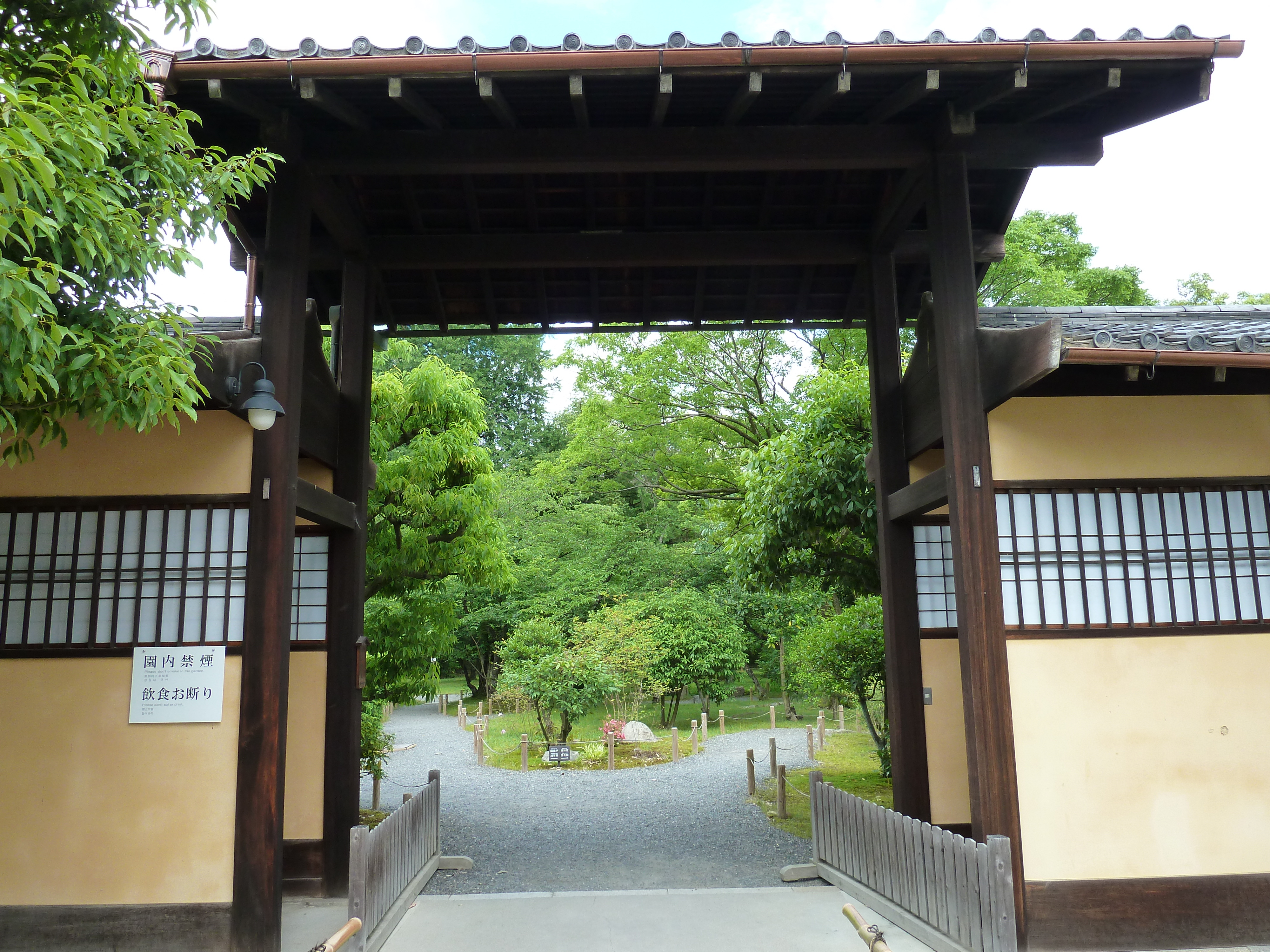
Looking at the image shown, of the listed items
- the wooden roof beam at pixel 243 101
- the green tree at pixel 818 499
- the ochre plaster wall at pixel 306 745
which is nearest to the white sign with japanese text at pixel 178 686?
the ochre plaster wall at pixel 306 745

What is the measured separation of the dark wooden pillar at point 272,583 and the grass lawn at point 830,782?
17.2 feet

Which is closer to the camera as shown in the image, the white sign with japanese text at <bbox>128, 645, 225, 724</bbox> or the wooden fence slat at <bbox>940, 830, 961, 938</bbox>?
the wooden fence slat at <bbox>940, 830, 961, 938</bbox>

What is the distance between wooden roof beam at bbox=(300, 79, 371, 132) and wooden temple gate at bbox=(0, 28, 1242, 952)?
2 centimetres

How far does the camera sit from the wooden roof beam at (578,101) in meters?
5.39

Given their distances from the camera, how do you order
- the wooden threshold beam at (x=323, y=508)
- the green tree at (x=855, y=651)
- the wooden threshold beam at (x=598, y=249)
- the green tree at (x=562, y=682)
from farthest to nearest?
the green tree at (x=562, y=682) → the green tree at (x=855, y=651) → the wooden threshold beam at (x=598, y=249) → the wooden threshold beam at (x=323, y=508)

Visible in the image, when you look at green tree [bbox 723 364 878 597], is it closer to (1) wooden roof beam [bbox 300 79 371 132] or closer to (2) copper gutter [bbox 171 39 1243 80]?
(2) copper gutter [bbox 171 39 1243 80]

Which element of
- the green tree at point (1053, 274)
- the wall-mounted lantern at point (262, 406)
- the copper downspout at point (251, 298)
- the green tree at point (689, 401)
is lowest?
the wall-mounted lantern at point (262, 406)

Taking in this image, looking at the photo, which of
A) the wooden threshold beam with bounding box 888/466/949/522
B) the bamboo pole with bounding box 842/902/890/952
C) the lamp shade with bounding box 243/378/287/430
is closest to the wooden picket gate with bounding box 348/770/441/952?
the lamp shade with bounding box 243/378/287/430

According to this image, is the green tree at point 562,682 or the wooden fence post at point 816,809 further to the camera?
the green tree at point 562,682

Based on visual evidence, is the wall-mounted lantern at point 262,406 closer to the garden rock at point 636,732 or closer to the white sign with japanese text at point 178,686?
the white sign with japanese text at point 178,686

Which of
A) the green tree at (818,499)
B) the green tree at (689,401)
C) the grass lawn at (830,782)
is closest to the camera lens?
the green tree at (818,499)

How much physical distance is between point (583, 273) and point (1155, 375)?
17.2 feet

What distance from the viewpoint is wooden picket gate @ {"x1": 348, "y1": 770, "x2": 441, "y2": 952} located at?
17.6 feet

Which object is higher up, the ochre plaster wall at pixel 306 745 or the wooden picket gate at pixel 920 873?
the ochre plaster wall at pixel 306 745
